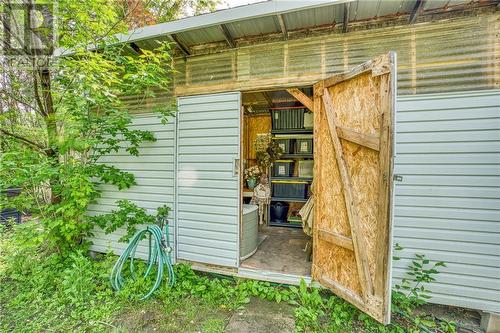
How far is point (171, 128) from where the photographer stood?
3049 mm

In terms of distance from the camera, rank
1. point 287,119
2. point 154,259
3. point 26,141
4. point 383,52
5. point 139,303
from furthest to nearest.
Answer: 1. point 287,119
2. point 26,141
3. point 154,259
4. point 139,303
5. point 383,52

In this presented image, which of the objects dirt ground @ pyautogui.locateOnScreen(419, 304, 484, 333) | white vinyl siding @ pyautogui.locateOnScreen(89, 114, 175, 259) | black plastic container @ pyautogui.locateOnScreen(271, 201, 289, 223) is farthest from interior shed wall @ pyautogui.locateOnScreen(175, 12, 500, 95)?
black plastic container @ pyautogui.locateOnScreen(271, 201, 289, 223)

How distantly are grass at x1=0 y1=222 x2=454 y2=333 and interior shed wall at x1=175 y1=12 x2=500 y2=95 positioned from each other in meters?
2.49

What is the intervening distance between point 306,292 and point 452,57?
9.75 ft

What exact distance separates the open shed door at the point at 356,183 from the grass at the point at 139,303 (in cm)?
33

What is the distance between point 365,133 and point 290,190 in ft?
9.61

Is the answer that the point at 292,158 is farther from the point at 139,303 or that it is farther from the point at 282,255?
the point at 139,303

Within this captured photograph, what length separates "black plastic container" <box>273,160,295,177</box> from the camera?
4.87m

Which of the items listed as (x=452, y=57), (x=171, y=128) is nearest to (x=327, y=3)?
(x=452, y=57)

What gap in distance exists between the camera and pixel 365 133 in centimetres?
198

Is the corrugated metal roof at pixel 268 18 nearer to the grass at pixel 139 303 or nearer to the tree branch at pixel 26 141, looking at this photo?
the tree branch at pixel 26 141

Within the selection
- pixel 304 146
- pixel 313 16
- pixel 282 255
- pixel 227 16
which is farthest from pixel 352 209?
Result: pixel 304 146

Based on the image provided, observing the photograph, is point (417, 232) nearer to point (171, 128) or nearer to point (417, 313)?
point (417, 313)

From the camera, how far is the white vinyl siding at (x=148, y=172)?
3.07 metres
